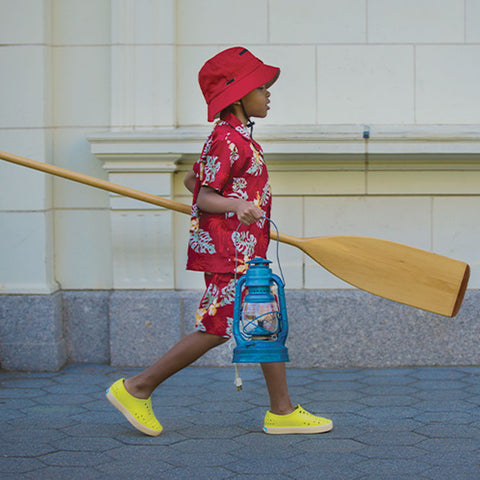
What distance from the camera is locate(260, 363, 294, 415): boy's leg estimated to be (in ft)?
12.6

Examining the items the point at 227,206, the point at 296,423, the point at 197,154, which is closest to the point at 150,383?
the point at 296,423

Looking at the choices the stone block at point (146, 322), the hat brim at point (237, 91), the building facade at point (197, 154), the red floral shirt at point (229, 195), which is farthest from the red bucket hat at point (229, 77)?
the stone block at point (146, 322)

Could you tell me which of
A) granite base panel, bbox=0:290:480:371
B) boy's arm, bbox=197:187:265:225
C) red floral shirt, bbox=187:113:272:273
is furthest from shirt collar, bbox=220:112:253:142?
granite base panel, bbox=0:290:480:371

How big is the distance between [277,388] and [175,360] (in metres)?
0.51

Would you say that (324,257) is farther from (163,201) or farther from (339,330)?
(339,330)

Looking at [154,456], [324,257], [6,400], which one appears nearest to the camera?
[154,456]

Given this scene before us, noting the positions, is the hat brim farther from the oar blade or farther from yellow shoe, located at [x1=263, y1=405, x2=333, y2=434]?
yellow shoe, located at [x1=263, y1=405, x2=333, y2=434]

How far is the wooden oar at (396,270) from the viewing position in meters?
3.60

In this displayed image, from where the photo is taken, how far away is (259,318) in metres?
3.44

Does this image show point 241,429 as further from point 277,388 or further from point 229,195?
point 229,195

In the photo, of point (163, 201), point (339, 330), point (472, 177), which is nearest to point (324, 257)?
point (163, 201)

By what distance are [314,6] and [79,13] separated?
1.54 m

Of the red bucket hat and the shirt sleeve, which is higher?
the red bucket hat

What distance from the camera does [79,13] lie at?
5.30m
